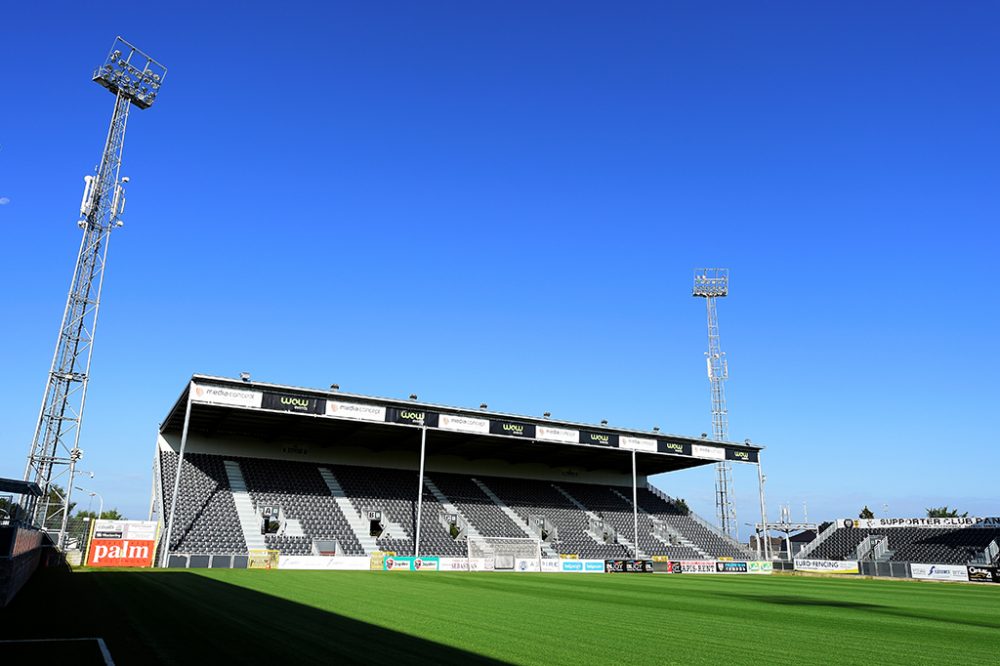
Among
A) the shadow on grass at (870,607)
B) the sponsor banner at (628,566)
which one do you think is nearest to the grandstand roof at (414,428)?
the sponsor banner at (628,566)

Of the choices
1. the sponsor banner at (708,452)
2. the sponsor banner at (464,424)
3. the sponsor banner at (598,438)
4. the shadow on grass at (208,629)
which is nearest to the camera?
the shadow on grass at (208,629)

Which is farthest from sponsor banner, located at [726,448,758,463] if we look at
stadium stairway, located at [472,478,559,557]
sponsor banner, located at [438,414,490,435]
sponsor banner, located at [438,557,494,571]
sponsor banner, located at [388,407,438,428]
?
sponsor banner, located at [388,407,438,428]

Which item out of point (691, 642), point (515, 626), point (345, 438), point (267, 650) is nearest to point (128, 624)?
point (267, 650)

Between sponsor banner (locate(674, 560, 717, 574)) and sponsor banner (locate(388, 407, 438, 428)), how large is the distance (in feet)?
64.3

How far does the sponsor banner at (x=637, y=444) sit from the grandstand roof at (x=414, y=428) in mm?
76

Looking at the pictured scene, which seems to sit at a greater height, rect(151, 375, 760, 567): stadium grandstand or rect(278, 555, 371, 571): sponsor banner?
rect(151, 375, 760, 567): stadium grandstand

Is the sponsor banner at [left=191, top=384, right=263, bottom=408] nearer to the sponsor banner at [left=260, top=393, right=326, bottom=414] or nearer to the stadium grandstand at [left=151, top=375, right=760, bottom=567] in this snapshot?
the stadium grandstand at [left=151, top=375, right=760, bottom=567]

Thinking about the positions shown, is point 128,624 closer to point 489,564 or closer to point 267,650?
point 267,650

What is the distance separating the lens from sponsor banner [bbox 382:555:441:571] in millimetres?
38219

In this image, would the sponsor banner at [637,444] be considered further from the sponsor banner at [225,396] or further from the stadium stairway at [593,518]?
the sponsor banner at [225,396]

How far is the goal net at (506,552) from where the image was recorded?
4206cm

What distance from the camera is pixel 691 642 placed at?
12273mm

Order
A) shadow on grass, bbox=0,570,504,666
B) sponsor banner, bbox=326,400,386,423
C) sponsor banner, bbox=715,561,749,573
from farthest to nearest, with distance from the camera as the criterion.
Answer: sponsor banner, bbox=715,561,749,573, sponsor banner, bbox=326,400,386,423, shadow on grass, bbox=0,570,504,666

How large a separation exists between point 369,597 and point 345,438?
30.6 m
